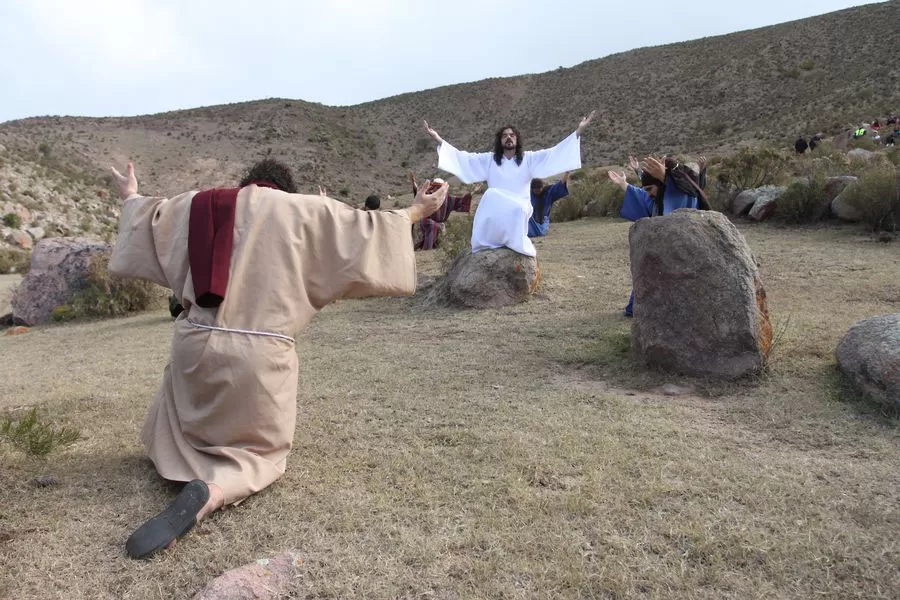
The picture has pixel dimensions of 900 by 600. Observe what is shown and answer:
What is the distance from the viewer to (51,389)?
15.1ft

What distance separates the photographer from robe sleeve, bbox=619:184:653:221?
18.0 feet

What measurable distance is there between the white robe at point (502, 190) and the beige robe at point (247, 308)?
405cm

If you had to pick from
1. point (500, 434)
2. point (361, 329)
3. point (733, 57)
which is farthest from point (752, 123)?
point (500, 434)

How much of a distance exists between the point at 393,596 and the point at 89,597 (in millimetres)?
952

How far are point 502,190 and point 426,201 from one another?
394cm

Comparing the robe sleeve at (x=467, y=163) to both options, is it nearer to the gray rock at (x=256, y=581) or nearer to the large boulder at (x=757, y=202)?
the gray rock at (x=256, y=581)

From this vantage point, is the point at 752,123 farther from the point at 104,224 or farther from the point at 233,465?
the point at 233,465

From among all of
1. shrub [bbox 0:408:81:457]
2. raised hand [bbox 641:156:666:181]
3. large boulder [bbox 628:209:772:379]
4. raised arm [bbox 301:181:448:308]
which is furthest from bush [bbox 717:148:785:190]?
shrub [bbox 0:408:81:457]

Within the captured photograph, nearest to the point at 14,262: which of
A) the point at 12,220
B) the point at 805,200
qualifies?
the point at 12,220

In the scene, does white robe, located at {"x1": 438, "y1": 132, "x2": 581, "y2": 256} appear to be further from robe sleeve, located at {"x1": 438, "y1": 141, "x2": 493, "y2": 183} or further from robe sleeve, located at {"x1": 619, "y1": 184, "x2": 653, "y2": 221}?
robe sleeve, located at {"x1": 619, "y1": 184, "x2": 653, "y2": 221}

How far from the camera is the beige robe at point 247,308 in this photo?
2633 millimetres

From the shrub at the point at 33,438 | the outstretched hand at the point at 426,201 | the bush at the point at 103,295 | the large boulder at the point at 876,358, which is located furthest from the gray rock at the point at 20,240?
the large boulder at the point at 876,358

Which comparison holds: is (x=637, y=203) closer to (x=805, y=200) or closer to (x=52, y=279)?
(x=805, y=200)

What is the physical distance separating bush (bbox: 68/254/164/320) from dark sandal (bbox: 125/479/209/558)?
7.03 meters
